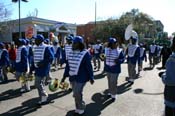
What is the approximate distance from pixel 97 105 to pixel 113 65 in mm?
1503

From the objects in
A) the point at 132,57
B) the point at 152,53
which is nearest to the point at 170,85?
the point at 132,57

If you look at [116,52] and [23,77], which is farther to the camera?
[23,77]

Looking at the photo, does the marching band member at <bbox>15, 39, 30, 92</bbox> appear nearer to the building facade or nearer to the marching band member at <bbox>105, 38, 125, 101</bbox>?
the marching band member at <bbox>105, 38, 125, 101</bbox>

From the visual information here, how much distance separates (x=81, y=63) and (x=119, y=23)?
4733 cm

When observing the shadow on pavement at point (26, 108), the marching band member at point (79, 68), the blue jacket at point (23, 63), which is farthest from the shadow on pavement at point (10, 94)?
the marching band member at point (79, 68)

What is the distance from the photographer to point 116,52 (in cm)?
952

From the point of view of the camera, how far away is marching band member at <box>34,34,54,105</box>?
8359 mm

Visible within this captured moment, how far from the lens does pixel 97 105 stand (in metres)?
8.50

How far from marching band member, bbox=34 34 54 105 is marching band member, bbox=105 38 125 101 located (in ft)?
6.49

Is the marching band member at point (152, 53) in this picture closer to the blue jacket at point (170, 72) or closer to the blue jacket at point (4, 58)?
the blue jacket at point (4, 58)

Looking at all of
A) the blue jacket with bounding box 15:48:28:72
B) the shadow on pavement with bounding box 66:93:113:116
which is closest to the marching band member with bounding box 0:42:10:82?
the blue jacket with bounding box 15:48:28:72

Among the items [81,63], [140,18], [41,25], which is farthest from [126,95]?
[140,18]

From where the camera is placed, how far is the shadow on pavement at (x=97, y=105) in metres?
7.64

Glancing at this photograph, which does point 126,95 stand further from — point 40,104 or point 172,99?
point 172,99
